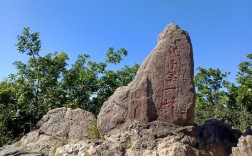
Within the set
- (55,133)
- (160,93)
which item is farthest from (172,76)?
(55,133)

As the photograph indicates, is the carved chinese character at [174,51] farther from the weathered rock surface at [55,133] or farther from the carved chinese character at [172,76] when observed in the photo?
the weathered rock surface at [55,133]

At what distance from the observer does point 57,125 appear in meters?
10.2

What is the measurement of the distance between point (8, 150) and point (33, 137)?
78cm

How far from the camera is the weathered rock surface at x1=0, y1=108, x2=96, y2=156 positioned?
31.5ft

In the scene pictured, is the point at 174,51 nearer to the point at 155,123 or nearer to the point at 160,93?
the point at 160,93

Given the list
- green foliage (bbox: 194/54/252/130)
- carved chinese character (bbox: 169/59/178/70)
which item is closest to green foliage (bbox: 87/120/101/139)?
carved chinese character (bbox: 169/59/178/70)

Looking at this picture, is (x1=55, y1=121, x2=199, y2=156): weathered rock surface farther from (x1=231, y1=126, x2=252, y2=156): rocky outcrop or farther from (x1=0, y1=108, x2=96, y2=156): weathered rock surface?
(x1=231, y1=126, x2=252, y2=156): rocky outcrop

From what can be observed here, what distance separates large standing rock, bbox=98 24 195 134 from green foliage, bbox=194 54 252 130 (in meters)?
9.79

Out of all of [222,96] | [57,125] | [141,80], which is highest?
[222,96]

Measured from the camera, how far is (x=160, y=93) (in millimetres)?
9008

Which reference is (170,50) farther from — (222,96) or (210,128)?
(222,96)

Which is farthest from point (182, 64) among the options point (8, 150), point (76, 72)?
point (76, 72)

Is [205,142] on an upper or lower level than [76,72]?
lower

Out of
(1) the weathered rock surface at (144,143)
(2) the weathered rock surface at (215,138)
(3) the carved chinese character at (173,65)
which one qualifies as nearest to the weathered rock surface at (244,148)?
(1) the weathered rock surface at (144,143)
